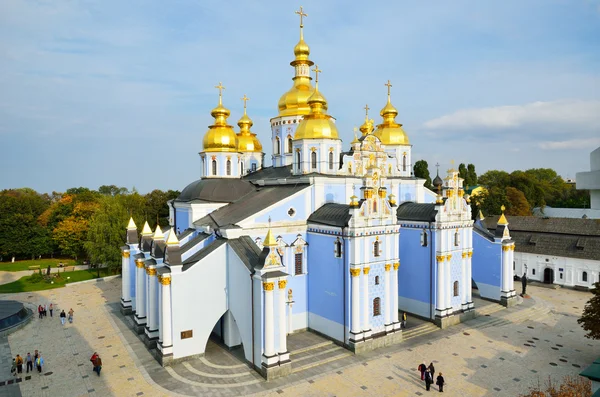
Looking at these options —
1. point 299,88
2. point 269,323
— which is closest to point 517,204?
point 299,88

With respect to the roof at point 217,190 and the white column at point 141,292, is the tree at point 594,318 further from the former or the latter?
the white column at point 141,292

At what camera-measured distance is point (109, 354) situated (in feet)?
56.9

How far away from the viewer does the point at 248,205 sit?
20.6 m

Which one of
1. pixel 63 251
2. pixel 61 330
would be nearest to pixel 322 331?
pixel 61 330

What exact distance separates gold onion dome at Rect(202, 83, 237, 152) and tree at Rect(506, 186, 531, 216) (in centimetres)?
3416

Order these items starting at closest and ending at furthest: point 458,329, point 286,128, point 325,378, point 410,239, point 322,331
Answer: point 325,378, point 322,331, point 458,329, point 410,239, point 286,128

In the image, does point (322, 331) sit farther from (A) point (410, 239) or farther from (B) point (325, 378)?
(A) point (410, 239)

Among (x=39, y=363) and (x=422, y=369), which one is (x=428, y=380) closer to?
(x=422, y=369)

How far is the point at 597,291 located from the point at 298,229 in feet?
39.7

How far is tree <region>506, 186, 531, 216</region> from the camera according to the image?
4538 cm

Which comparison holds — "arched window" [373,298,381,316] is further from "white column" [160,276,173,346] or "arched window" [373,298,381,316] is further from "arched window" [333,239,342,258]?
"white column" [160,276,173,346]

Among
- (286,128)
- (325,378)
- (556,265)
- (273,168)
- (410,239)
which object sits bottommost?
(325,378)

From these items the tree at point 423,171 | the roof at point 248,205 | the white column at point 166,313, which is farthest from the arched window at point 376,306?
the tree at point 423,171

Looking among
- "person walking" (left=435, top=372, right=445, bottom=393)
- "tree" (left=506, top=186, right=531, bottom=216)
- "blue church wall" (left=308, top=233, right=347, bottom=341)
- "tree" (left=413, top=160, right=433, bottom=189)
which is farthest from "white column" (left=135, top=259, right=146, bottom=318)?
"tree" (left=506, top=186, right=531, bottom=216)
